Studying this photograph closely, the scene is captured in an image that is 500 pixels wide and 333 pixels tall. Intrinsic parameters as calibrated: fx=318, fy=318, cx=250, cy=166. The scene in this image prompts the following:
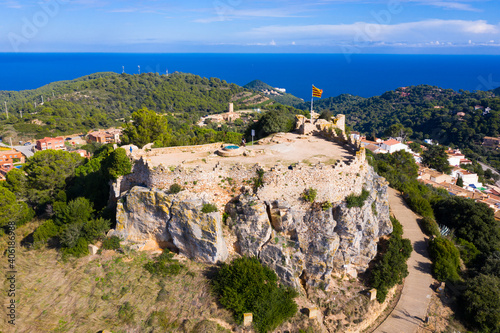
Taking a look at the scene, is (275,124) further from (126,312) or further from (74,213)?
(126,312)

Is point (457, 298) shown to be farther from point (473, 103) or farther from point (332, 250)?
point (473, 103)

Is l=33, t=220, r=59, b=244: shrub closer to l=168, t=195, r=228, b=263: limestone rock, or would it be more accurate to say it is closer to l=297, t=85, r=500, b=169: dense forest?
l=168, t=195, r=228, b=263: limestone rock

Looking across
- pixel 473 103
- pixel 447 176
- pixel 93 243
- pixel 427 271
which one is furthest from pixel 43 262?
pixel 473 103

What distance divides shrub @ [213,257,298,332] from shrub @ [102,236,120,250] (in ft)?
20.3

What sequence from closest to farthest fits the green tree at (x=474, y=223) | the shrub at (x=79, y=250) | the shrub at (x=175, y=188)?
the shrub at (x=175, y=188)
the shrub at (x=79, y=250)
the green tree at (x=474, y=223)

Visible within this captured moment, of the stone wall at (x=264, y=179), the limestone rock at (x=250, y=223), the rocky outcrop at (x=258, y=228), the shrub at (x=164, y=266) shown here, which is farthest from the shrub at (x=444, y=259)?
the shrub at (x=164, y=266)

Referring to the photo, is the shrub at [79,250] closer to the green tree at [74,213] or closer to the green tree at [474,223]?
the green tree at [74,213]

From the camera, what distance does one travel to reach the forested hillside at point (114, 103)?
67375 millimetres

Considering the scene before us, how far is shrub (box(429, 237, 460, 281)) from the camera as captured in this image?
20.7 meters

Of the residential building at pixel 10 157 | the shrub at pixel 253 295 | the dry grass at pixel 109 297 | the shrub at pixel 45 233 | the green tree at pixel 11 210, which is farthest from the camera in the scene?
the residential building at pixel 10 157

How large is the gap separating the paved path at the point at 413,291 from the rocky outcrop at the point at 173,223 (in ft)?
33.9

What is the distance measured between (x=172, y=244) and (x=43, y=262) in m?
7.83

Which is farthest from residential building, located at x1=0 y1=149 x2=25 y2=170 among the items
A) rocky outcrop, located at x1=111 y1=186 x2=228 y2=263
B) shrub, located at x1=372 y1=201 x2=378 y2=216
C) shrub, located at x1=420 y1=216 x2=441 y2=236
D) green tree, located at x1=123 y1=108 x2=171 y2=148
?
shrub, located at x1=420 y1=216 x2=441 y2=236

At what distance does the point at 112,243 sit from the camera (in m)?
18.2
